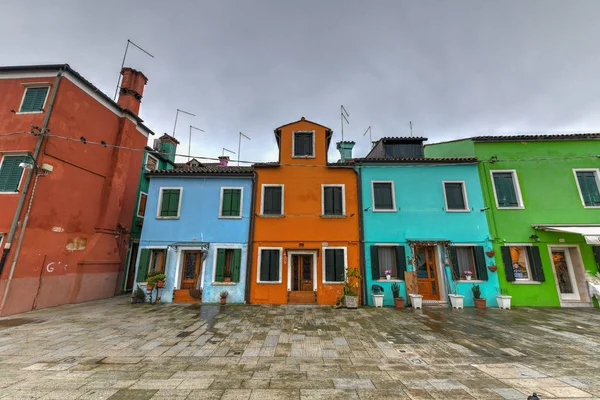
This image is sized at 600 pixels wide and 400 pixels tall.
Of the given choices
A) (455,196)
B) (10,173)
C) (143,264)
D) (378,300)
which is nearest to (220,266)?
(143,264)

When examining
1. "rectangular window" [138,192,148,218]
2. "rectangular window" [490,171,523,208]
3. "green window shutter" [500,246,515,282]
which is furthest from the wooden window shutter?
"rectangular window" [138,192,148,218]

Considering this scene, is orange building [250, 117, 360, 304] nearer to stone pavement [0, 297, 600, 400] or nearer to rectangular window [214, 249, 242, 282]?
rectangular window [214, 249, 242, 282]

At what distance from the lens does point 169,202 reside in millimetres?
12805

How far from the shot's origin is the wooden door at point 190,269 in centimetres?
1212

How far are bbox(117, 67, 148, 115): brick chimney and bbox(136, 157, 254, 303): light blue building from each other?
5.41 meters

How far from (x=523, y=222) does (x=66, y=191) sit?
22435 millimetres

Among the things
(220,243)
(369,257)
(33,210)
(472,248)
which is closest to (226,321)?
(220,243)

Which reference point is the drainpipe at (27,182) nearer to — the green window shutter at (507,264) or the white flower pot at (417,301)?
the white flower pot at (417,301)

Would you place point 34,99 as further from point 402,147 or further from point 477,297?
point 477,297

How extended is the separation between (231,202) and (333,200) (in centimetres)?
555

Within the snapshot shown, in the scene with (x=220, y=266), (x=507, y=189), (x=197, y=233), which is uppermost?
(x=507, y=189)

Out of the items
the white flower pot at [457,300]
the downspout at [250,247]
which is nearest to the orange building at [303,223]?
the downspout at [250,247]

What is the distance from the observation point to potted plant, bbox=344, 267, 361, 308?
35.5 feet

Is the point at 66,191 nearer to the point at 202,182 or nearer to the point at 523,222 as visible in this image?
the point at 202,182
